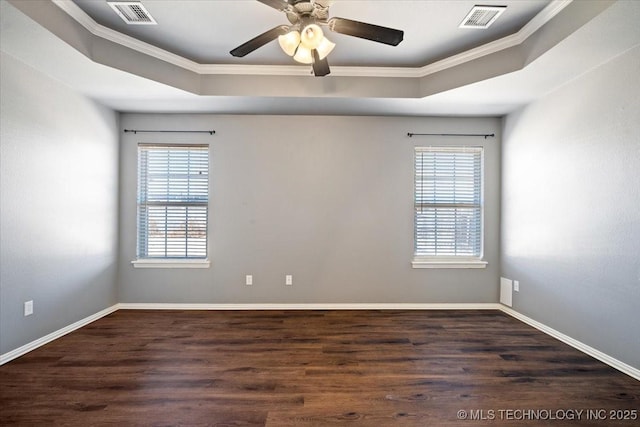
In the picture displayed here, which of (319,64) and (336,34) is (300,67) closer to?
(336,34)

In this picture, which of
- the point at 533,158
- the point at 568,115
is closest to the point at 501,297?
the point at 533,158

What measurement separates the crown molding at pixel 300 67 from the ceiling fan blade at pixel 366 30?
4.17ft

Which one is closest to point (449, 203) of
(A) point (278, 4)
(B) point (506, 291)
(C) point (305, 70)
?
(B) point (506, 291)

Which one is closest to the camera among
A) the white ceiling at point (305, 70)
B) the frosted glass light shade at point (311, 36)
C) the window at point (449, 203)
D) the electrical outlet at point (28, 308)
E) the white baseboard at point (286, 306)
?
the frosted glass light shade at point (311, 36)

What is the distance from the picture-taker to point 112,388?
2.08 meters

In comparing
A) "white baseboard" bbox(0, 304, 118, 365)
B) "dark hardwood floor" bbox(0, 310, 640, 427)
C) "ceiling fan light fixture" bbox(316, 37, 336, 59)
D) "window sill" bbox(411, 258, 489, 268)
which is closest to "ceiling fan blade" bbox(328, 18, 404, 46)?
"ceiling fan light fixture" bbox(316, 37, 336, 59)

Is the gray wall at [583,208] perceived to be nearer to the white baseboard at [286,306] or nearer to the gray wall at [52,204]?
the white baseboard at [286,306]

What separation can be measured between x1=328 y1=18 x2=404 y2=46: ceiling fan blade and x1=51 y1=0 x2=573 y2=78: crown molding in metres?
1.27

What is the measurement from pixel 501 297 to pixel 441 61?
291 centimetres

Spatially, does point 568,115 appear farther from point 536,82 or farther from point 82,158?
point 82,158

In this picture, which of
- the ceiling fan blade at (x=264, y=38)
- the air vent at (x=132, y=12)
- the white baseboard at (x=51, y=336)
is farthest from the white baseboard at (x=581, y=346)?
the white baseboard at (x=51, y=336)

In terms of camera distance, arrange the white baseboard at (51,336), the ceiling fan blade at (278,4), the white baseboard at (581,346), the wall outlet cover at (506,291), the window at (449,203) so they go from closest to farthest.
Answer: the ceiling fan blade at (278,4) → the white baseboard at (581,346) → the white baseboard at (51,336) → the wall outlet cover at (506,291) → the window at (449,203)

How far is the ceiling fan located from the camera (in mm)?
1801

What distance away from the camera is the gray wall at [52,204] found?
246 cm
